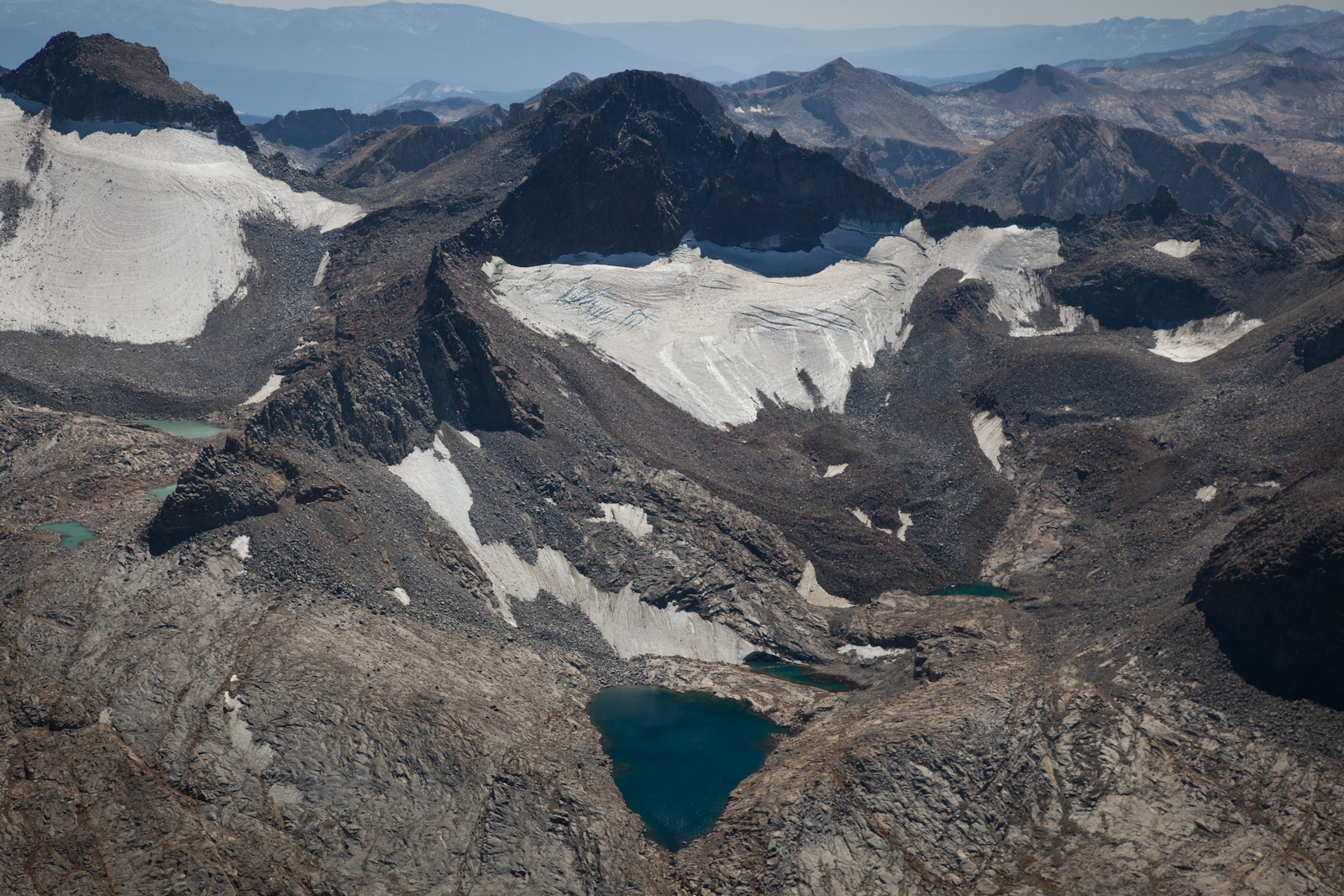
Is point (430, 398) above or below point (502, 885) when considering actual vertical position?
above

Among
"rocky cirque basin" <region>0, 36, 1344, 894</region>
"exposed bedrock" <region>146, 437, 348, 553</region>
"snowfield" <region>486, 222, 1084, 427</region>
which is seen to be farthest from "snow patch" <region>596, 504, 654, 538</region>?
"snowfield" <region>486, 222, 1084, 427</region>

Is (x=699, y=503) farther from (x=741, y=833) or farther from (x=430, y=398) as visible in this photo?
(x=741, y=833)

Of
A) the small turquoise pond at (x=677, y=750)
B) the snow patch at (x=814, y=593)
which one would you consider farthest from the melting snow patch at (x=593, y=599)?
the snow patch at (x=814, y=593)

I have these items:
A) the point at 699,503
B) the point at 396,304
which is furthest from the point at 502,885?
the point at 396,304

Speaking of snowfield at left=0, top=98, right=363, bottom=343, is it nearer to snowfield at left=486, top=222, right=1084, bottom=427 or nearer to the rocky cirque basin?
the rocky cirque basin

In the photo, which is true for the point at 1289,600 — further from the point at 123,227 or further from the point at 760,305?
the point at 123,227

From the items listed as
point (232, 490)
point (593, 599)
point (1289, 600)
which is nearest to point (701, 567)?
point (593, 599)

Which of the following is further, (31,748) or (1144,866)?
(1144,866)

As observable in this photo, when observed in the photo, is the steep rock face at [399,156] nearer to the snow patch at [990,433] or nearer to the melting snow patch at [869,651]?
the snow patch at [990,433]
